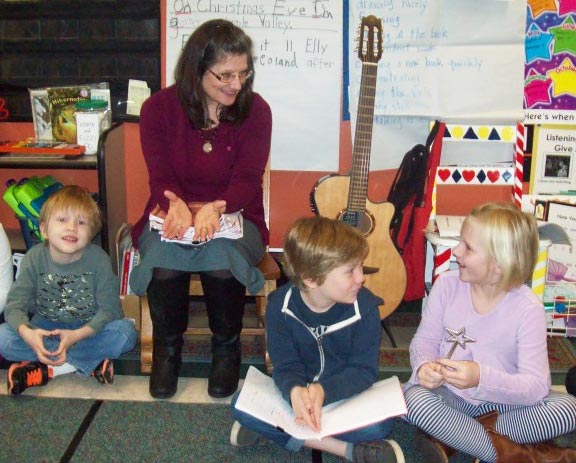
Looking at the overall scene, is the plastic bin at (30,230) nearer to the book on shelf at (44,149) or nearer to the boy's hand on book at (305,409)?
the book on shelf at (44,149)

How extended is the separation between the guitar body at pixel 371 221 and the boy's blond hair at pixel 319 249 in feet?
2.19

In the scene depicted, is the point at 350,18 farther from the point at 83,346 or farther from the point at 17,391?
the point at 17,391

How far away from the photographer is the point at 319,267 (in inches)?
64.7

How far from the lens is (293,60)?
8.51 ft

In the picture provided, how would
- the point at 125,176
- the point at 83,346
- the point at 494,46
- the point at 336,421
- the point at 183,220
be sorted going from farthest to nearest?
the point at 125,176
the point at 494,46
the point at 83,346
the point at 183,220
the point at 336,421

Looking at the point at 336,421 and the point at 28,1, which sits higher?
the point at 28,1

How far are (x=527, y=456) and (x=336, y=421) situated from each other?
1.58 feet

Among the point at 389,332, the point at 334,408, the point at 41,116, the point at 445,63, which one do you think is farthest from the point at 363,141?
the point at 41,116

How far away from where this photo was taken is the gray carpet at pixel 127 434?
1.71 metres

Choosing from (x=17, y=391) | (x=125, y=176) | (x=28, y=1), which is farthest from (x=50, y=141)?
(x=17, y=391)

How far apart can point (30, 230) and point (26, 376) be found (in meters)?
0.65

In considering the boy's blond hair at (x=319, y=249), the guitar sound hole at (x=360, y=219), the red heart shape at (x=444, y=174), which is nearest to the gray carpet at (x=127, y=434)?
the boy's blond hair at (x=319, y=249)

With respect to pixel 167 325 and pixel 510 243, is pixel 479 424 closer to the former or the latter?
pixel 510 243

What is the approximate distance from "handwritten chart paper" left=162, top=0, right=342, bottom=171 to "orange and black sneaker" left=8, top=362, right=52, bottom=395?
1.23 m
